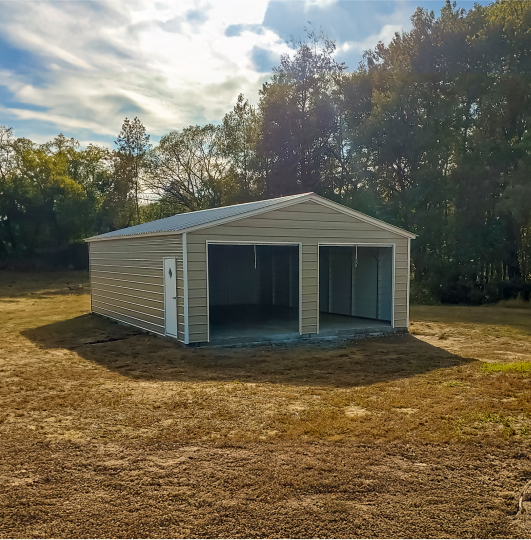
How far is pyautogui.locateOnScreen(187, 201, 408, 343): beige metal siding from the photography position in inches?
357

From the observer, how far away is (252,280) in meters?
17.4

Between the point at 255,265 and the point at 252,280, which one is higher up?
the point at 255,265

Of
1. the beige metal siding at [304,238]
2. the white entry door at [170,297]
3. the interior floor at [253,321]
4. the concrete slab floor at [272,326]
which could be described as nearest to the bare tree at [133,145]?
the interior floor at [253,321]

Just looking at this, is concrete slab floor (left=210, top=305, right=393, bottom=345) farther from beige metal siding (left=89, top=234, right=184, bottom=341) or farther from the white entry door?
beige metal siding (left=89, top=234, right=184, bottom=341)

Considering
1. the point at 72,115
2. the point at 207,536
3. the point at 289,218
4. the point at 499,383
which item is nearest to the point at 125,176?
the point at 72,115

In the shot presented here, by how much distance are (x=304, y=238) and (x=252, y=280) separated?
7.56 meters

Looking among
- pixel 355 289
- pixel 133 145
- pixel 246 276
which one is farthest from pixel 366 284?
pixel 133 145

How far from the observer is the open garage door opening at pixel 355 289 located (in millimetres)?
11406

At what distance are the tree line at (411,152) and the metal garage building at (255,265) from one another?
7.77m

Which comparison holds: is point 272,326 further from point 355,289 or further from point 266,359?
point 266,359

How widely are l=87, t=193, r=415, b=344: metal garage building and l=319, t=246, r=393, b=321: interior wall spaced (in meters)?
0.03

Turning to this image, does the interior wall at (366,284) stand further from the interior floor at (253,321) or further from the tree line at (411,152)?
the tree line at (411,152)

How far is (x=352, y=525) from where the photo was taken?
3023 mm

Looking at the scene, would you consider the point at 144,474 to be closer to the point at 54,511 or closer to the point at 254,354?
the point at 54,511
